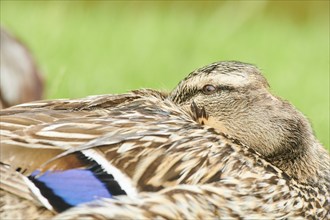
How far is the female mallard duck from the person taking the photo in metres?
3.73

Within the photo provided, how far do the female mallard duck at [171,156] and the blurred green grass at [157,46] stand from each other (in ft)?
7.48

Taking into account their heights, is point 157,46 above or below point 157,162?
below

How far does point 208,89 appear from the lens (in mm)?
4461

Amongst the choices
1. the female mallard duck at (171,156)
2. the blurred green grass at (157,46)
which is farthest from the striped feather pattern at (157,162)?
the blurred green grass at (157,46)

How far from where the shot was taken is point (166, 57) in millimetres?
8852

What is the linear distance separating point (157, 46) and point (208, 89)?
15.8ft

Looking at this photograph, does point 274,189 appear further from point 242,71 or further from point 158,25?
point 158,25

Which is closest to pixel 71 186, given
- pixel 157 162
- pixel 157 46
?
pixel 157 162

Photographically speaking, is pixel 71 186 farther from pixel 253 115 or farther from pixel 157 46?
pixel 157 46

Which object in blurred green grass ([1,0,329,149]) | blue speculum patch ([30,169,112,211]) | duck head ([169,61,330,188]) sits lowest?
blurred green grass ([1,0,329,149])

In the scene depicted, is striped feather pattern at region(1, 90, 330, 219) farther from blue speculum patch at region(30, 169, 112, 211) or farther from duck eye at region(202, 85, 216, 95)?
duck eye at region(202, 85, 216, 95)

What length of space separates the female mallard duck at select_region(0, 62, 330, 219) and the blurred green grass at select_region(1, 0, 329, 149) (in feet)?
7.48

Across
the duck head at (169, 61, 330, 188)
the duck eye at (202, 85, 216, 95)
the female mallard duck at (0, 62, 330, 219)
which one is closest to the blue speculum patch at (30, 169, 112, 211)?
the female mallard duck at (0, 62, 330, 219)

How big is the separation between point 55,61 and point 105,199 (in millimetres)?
4481
